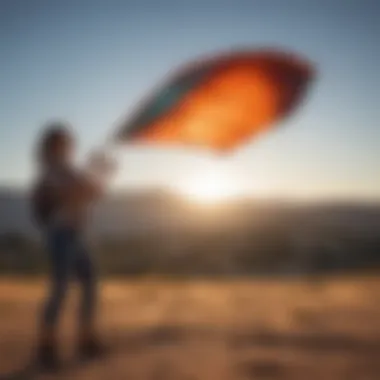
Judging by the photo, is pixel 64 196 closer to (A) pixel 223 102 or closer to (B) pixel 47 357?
(B) pixel 47 357

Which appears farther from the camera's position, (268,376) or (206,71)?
(206,71)

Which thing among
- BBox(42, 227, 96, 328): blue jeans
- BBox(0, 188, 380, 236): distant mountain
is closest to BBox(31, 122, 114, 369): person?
BBox(42, 227, 96, 328): blue jeans

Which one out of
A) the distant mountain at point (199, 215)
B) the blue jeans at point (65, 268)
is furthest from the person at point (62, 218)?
the distant mountain at point (199, 215)

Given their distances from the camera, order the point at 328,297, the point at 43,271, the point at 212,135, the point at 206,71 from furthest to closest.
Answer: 1. the point at 43,271
2. the point at 328,297
3. the point at 212,135
4. the point at 206,71

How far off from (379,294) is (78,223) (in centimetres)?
472

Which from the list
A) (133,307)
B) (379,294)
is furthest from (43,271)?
(379,294)

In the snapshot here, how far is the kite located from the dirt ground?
1453 mm

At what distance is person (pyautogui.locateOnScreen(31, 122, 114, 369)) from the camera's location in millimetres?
5199

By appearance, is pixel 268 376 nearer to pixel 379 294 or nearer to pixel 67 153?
pixel 67 153

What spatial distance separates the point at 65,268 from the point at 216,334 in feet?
5.05

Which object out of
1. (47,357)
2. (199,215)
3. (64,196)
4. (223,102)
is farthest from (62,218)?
(199,215)

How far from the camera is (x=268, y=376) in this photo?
505cm

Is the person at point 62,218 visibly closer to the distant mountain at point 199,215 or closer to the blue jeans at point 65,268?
the blue jeans at point 65,268

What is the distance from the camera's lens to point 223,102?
6184 millimetres
